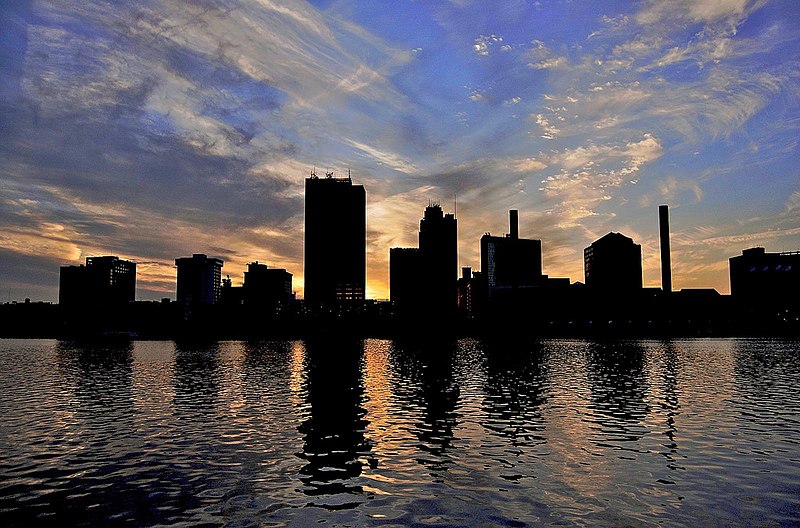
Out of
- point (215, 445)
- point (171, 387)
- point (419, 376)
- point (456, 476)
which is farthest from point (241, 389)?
point (456, 476)

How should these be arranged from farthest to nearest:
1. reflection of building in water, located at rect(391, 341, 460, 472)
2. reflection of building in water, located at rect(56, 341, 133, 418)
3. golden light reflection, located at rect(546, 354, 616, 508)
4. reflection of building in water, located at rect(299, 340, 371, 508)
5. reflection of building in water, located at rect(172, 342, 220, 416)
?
1. reflection of building in water, located at rect(172, 342, 220, 416)
2. reflection of building in water, located at rect(56, 341, 133, 418)
3. reflection of building in water, located at rect(391, 341, 460, 472)
4. reflection of building in water, located at rect(299, 340, 371, 508)
5. golden light reflection, located at rect(546, 354, 616, 508)

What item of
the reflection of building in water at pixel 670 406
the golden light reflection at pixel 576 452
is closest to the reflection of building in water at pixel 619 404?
the golden light reflection at pixel 576 452

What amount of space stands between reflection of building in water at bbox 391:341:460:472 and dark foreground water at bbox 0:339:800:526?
0.25 meters

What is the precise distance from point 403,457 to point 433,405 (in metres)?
25.1

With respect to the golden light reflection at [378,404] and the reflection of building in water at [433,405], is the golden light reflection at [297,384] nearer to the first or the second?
the golden light reflection at [378,404]

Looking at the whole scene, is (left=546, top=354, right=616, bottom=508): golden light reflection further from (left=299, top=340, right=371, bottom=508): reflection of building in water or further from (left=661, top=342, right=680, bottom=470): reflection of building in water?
(left=299, top=340, right=371, bottom=508): reflection of building in water

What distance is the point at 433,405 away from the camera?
62.7 meters

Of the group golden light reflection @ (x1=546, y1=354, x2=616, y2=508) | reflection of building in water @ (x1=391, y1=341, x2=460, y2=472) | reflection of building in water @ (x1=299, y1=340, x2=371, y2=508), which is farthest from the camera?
reflection of building in water @ (x1=391, y1=341, x2=460, y2=472)

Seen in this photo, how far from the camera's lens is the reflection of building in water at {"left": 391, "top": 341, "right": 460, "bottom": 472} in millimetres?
38781

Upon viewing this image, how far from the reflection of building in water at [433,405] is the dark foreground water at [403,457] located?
9.9 inches

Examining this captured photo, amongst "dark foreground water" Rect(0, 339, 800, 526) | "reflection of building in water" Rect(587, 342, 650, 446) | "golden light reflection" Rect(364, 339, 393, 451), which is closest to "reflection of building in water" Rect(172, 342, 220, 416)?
"dark foreground water" Rect(0, 339, 800, 526)

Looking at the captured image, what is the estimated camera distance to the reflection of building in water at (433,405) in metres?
38.8

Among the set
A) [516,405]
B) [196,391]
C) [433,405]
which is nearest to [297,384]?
[196,391]

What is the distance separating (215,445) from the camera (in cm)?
4175
